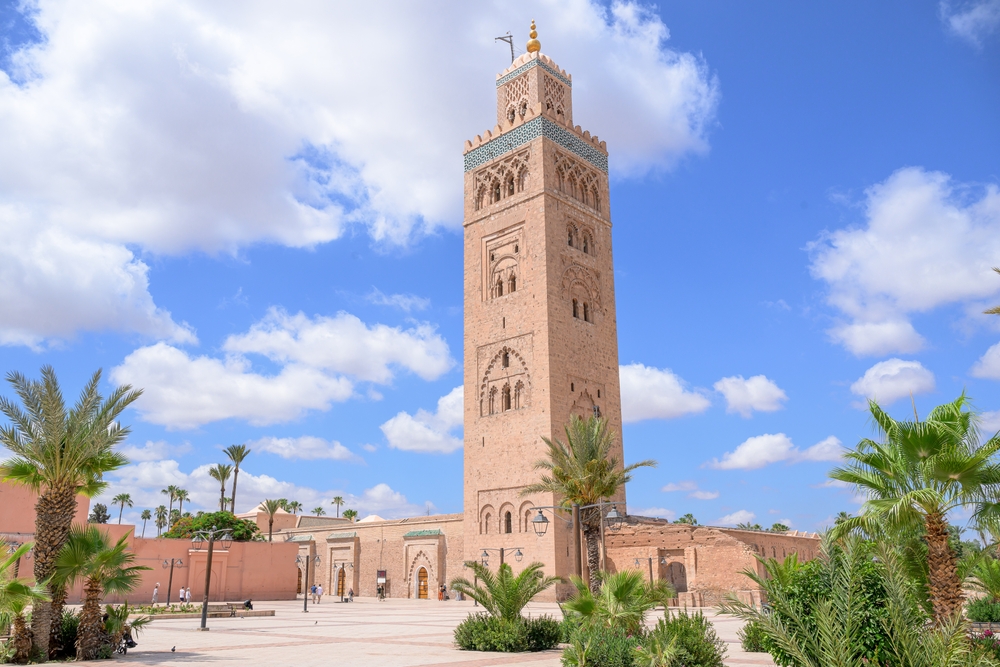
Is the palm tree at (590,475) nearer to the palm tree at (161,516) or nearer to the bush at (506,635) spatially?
the bush at (506,635)

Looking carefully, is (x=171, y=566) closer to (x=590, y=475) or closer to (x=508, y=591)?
(x=590, y=475)

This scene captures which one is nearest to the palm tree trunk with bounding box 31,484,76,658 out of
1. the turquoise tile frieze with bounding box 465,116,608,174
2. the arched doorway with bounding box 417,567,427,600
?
the arched doorway with bounding box 417,567,427,600

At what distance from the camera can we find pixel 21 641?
11203 millimetres

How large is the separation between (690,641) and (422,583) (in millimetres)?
28387

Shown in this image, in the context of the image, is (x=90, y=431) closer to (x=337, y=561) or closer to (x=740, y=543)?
(x=740, y=543)

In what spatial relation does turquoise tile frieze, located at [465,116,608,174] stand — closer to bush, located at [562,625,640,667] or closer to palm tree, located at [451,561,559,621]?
palm tree, located at [451,561,559,621]

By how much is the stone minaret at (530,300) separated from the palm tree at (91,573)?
19.1 metres

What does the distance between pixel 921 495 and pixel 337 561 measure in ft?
114

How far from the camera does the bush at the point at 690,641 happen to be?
8.82 meters

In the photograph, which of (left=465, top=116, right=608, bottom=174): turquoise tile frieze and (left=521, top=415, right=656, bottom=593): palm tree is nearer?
(left=521, top=415, right=656, bottom=593): palm tree

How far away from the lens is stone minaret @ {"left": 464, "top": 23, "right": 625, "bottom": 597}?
31.8m

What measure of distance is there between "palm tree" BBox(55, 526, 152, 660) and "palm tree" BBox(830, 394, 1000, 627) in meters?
10.4

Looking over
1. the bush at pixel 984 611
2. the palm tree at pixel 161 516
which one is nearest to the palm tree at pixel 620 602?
the bush at pixel 984 611

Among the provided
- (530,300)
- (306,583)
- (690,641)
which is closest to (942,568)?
(690,641)
